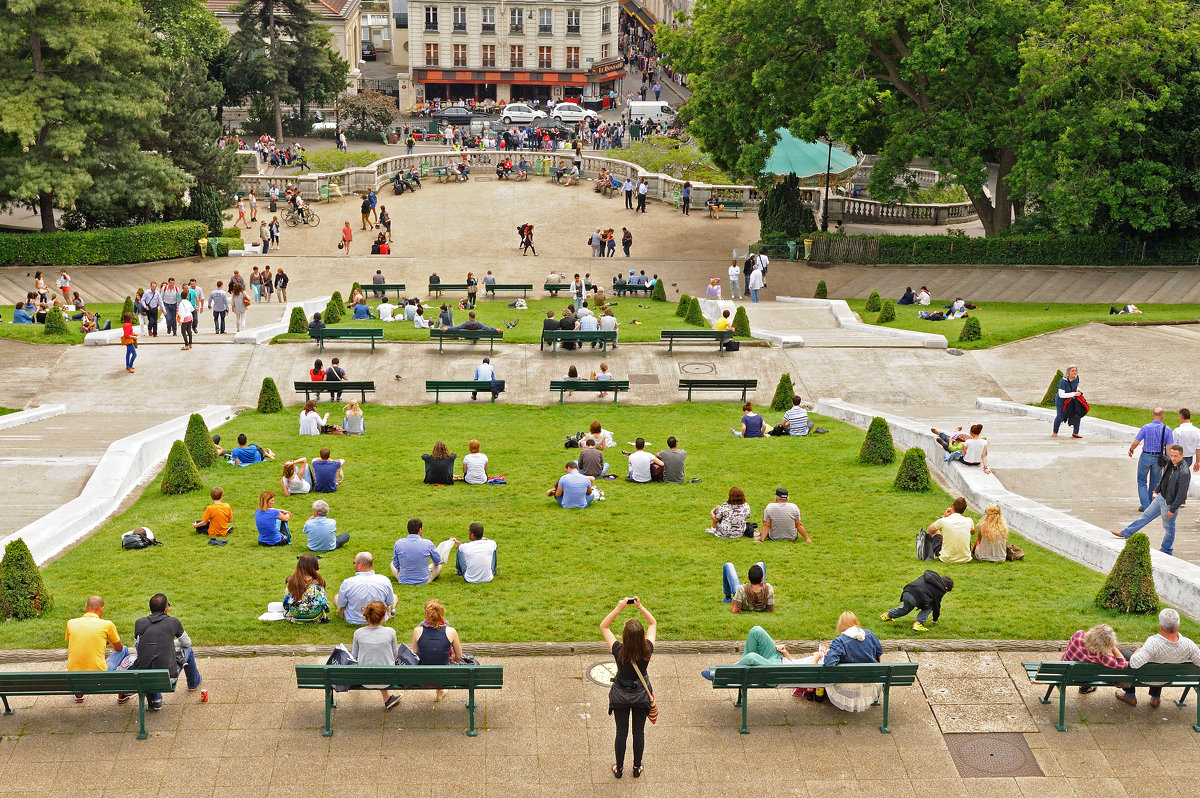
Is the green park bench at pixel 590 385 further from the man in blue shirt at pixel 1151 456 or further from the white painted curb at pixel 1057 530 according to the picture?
the man in blue shirt at pixel 1151 456

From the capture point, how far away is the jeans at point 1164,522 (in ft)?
55.6

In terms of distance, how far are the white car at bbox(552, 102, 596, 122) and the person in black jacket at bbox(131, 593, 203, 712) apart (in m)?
72.8

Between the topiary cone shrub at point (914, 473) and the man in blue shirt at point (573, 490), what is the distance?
17.3ft

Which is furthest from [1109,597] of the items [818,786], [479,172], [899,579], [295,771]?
[479,172]

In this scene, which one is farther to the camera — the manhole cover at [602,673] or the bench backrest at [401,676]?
the manhole cover at [602,673]

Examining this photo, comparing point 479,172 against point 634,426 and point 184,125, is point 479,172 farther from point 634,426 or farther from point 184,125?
point 634,426

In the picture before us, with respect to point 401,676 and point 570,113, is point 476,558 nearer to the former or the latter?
point 401,676

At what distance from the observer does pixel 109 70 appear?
143 feet

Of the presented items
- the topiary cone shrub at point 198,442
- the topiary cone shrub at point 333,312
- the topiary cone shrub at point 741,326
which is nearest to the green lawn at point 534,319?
the topiary cone shrub at point 333,312

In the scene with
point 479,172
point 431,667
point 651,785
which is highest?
point 479,172

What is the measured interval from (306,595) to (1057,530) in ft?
34.5

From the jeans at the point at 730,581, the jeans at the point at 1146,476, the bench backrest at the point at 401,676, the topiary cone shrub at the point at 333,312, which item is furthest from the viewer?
the topiary cone shrub at the point at 333,312

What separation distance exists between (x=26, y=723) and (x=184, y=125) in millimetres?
39480

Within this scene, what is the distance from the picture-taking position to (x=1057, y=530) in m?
17.6
